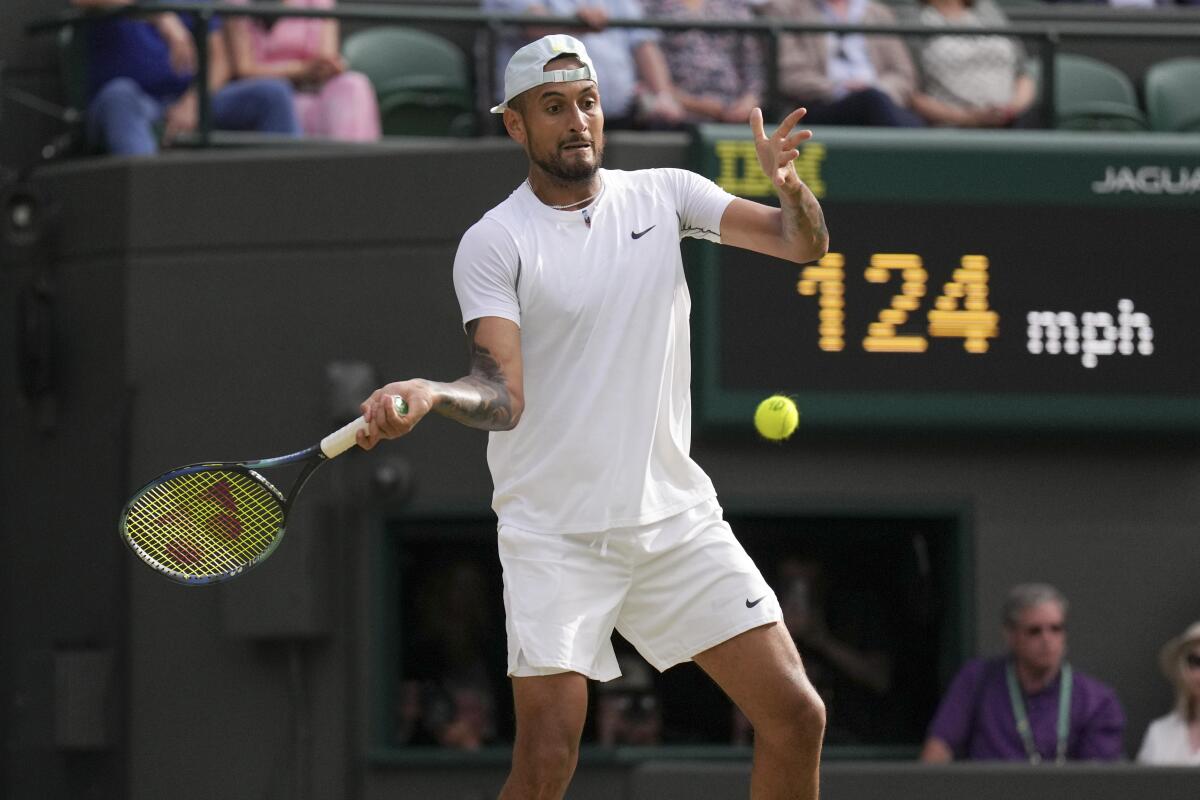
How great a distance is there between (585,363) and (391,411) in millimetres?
655

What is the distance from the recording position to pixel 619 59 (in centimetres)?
841

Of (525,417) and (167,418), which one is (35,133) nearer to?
(167,418)

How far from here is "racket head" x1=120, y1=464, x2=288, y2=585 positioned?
4617mm

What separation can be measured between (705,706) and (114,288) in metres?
2.94

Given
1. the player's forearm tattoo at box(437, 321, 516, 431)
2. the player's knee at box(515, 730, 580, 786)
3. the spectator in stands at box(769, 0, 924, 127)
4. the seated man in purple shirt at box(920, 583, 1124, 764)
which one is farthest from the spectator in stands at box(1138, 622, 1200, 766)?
the player's forearm tattoo at box(437, 321, 516, 431)

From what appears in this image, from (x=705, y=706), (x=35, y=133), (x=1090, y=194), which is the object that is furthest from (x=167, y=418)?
(x=1090, y=194)

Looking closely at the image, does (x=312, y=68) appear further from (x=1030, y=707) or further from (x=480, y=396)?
(x=480, y=396)

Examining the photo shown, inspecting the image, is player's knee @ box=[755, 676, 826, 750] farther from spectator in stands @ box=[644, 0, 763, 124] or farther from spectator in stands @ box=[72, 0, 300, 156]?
spectator in stands @ box=[72, 0, 300, 156]

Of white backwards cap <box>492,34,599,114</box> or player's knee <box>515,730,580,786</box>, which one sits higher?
white backwards cap <box>492,34,599,114</box>

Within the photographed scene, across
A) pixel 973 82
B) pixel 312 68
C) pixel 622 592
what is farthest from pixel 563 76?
pixel 973 82

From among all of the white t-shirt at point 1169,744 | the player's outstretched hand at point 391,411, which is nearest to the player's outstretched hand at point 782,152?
the player's outstretched hand at point 391,411

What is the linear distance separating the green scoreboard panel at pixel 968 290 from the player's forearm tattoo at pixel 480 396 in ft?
10.5

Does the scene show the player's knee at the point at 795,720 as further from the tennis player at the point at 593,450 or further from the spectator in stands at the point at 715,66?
the spectator in stands at the point at 715,66

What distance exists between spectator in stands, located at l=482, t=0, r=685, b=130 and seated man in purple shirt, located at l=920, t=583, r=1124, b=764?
94.5 inches
